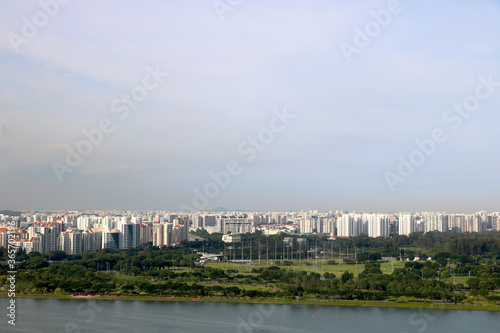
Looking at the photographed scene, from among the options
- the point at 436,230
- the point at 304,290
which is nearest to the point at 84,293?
Answer: the point at 304,290

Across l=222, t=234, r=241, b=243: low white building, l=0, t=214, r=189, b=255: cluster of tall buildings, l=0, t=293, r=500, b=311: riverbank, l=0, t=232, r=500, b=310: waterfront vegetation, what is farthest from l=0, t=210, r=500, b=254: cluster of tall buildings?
l=0, t=293, r=500, b=311: riverbank

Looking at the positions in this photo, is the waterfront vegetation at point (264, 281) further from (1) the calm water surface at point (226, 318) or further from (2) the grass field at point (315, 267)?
(1) the calm water surface at point (226, 318)

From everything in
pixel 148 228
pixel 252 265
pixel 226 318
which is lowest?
pixel 252 265

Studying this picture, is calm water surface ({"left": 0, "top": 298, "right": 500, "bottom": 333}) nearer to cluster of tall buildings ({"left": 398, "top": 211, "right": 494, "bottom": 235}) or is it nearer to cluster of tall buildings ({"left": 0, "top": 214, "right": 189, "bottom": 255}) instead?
cluster of tall buildings ({"left": 0, "top": 214, "right": 189, "bottom": 255})

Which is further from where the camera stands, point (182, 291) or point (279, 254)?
point (279, 254)

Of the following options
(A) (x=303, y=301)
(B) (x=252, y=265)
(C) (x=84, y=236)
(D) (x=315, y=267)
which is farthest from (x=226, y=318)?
(C) (x=84, y=236)

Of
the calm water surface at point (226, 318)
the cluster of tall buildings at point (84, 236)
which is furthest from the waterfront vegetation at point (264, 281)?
the cluster of tall buildings at point (84, 236)

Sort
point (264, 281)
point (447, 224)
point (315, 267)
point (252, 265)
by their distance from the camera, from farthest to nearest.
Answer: point (447, 224) < point (252, 265) < point (315, 267) < point (264, 281)

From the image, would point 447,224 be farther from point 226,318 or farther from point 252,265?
point 226,318

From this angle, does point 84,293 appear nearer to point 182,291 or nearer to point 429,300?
point 182,291
